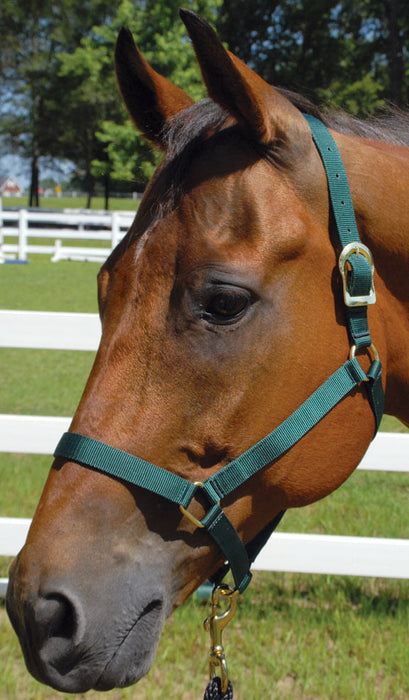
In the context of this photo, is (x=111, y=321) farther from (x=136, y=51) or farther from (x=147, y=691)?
(x=147, y=691)

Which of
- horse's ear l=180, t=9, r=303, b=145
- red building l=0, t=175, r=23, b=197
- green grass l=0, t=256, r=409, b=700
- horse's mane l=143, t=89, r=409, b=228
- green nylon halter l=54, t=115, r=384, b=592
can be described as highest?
horse's ear l=180, t=9, r=303, b=145

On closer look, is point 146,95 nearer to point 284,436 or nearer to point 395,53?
point 284,436

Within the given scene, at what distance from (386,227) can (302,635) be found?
214 cm

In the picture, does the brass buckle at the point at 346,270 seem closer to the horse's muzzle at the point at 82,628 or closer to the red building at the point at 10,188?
the horse's muzzle at the point at 82,628

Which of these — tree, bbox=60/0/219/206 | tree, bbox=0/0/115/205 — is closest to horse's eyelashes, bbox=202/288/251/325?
tree, bbox=60/0/219/206

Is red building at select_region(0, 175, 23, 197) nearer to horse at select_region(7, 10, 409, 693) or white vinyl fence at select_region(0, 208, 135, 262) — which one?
white vinyl fence at select_region(0, 208, 135, 262)

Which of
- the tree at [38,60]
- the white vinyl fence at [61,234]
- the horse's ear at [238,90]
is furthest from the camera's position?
the tree at [38,60]

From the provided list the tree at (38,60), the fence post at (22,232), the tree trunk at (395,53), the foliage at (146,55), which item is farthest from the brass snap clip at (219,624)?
the tree at (38,60)

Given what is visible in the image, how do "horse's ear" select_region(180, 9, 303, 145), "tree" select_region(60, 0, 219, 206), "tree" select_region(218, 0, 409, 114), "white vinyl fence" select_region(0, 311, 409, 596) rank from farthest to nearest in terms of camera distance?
"tree" select_region(218, 0, 409, 114), "tree" select_region(60, 0, 219, 206), "white vinyl fence" select_region(0, 311, 409, 596), "horse's ear" select_region(180, 9, 303, 145)

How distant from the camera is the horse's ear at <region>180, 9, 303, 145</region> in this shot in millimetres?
1320

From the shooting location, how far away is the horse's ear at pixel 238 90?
52.0 inches

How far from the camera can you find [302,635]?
298cm

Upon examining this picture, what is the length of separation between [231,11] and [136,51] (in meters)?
33.9

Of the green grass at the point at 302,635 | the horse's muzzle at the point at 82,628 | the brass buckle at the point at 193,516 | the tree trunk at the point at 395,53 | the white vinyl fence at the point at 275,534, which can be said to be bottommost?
the green grass at the point at 302,635
